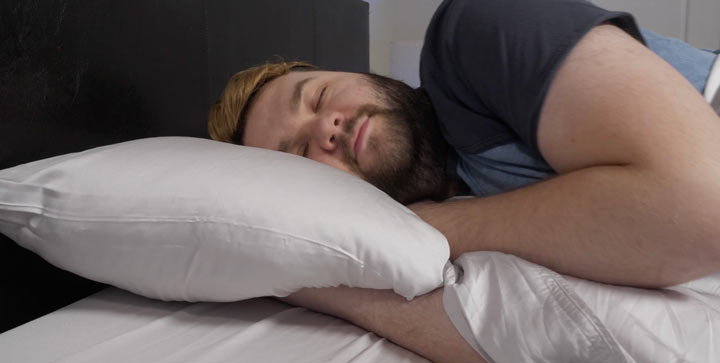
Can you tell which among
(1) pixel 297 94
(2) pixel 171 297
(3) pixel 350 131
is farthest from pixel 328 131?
(2) pixel 171 297

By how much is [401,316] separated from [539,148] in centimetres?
32

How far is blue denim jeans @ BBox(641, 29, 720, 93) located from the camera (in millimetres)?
903

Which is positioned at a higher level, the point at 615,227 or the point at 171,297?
the point at 615,227

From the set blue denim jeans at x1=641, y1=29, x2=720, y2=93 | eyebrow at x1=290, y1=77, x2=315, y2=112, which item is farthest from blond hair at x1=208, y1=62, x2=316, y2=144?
blue denim jeans at x1=641, y1=29, x2=720, y2=93

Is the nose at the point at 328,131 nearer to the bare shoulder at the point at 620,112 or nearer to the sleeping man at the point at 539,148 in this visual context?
the sleeping man at the point at 539,148

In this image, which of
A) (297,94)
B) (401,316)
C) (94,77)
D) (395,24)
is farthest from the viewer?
(395,24)

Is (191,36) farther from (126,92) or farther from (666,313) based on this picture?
(666,313)

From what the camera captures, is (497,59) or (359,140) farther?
(359,140)

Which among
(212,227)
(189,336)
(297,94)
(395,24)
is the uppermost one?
(395,24)

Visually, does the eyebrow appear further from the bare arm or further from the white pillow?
the bare arm

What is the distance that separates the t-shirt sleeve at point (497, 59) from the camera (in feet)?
2.37

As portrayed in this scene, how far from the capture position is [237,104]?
46.5 inches

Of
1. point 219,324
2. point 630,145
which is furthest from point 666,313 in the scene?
point 219,324

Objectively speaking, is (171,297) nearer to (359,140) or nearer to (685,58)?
(359,140)
